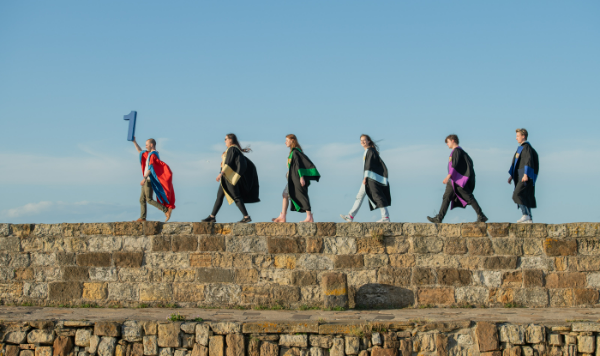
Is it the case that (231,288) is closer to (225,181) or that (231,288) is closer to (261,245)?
(261,245)

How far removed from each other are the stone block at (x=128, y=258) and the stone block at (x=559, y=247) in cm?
558

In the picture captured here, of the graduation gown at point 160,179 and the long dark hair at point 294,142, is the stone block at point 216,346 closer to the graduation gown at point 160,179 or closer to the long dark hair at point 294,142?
the graduation gown at point 160,179

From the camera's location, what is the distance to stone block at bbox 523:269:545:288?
7867mm

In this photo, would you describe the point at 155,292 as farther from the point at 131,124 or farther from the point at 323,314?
the point at 131,124

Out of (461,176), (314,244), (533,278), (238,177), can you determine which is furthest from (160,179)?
(533,278)

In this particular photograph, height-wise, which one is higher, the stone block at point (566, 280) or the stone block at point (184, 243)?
the stone block at point (184, 243)

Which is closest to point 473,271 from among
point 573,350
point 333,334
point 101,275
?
point 573,350

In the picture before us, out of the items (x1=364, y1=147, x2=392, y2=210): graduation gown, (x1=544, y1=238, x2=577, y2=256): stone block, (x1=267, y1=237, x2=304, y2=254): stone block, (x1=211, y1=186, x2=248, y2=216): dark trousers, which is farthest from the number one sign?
(x1=544, y1=238, x2=577, y2=256): stone block

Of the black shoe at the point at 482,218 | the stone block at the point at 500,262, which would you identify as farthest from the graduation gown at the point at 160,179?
the stone block at the point at 500,262

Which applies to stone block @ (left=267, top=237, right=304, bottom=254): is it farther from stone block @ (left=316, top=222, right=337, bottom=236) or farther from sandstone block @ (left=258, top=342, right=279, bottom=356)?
sandstone block @ (left=258, top=342, right=279, bottom=356)

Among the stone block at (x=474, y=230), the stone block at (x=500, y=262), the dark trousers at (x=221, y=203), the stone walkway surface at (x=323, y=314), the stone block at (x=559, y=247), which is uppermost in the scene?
the dark trousers at (x=221, y=203)

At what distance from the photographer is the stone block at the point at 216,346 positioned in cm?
644

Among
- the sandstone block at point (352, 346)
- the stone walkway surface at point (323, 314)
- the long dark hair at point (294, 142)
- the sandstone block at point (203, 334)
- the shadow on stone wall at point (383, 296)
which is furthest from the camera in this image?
the long dark hair at point (294, 142)

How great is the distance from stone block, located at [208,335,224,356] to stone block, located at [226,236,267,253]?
1584 mm
